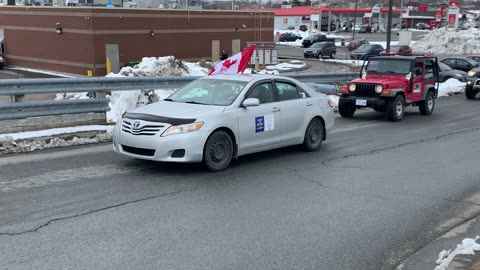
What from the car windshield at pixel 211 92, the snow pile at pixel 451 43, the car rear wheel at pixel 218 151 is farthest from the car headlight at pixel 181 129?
the snow pile at pixel 451 43

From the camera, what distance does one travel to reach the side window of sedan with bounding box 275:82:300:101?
32.8ft

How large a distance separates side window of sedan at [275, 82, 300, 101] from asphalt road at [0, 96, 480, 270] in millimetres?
1109

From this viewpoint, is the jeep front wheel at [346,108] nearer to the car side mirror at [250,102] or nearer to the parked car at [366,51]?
the car side mirror at [250,102]

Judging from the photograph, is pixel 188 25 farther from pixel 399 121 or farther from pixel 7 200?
pixel 7 200

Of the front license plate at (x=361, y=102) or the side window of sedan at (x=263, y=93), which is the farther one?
the front license plate at (x=361, y=102)

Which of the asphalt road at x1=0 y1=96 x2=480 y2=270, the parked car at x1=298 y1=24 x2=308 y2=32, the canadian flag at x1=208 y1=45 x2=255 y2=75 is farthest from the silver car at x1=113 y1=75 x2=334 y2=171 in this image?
the parked car at x1=298 y1=24 x2=308 y2=32

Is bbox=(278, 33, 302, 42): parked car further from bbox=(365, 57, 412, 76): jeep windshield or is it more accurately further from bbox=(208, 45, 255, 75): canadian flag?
bbox=(208, 45, 255, 75): canadian flag

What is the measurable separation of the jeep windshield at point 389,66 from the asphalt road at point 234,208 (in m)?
6.01

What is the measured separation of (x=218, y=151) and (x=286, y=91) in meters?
2.21

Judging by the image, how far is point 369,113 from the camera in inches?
693

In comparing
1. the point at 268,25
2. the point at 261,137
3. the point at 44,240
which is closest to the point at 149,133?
the point at 261,137

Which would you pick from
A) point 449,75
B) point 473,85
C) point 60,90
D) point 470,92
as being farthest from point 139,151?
point 449,75

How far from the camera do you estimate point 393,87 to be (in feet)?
51.3

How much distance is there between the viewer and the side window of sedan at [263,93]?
942 cm
